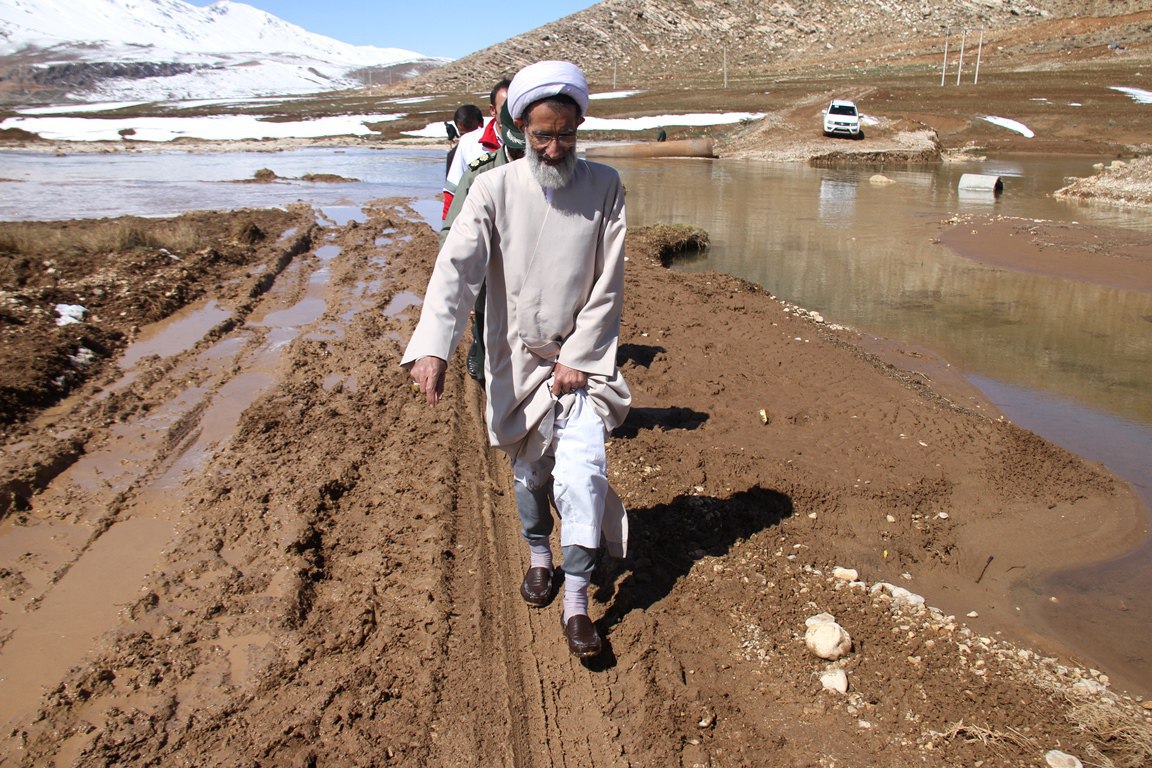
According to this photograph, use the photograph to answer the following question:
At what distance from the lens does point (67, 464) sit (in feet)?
14.9

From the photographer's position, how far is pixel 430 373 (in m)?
2.71

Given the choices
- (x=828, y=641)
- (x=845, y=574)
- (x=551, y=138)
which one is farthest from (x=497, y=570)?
(x=551, y=138)

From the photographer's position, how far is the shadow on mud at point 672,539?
10.9 feet

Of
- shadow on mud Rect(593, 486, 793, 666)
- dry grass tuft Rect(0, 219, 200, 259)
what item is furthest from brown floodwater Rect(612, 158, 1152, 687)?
dry grass tuft Rect(0, 219, 200, 259)

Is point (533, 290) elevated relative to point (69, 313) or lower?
elevated

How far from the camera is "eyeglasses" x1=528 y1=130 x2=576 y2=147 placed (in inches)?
106

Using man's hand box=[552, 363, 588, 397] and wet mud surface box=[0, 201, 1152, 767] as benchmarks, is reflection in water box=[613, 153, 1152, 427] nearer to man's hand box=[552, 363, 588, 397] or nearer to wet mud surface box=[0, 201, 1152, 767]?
wet mud surface box=[0, 201, 1152, 767]

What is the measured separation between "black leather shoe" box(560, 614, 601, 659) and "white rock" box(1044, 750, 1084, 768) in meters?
1.44

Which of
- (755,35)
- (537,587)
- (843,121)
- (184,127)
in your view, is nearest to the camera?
(537,587)

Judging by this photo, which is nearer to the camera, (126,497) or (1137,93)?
(126,497)

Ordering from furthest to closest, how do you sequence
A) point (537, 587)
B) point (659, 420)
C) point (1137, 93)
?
1. point (1137, 93)
2. point (659, 420)
3. point (537, 587)

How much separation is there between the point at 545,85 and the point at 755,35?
100 metres

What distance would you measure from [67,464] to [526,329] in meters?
3.22

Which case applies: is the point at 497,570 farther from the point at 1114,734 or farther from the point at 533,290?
the point at 1114,734
